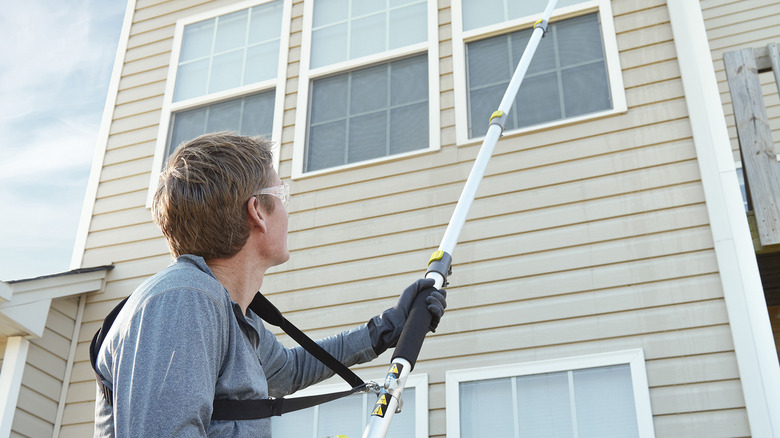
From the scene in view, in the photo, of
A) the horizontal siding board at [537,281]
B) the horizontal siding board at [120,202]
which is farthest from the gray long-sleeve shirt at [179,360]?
the horizontal siding board at [120,202]

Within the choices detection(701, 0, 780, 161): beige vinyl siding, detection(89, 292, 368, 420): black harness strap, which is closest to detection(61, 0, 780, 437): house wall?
detection(701, 0, 780, 161): beige vinyl siding

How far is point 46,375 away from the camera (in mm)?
5352

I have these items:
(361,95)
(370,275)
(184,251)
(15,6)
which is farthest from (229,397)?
(15,6)

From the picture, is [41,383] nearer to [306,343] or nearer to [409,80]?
[409,80]

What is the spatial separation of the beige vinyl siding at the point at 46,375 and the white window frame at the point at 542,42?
3107 millimetres

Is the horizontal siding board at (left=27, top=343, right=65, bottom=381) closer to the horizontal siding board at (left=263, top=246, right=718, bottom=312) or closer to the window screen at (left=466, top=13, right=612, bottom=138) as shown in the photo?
the horizontal siding board at (left=263, top=246, right=718, bottom=312)

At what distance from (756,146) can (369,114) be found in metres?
2.58

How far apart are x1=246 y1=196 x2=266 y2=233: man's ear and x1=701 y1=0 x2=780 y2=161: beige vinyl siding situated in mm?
5717

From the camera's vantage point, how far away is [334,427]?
15.0ft

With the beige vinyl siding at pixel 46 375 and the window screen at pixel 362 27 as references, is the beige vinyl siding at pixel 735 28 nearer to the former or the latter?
the window screen at pixel 362 27

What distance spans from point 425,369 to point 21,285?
9.18 ft

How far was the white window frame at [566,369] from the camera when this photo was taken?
12.7 ft

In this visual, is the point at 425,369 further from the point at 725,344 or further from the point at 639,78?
the point at 639,78

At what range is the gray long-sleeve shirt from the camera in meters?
1.35
